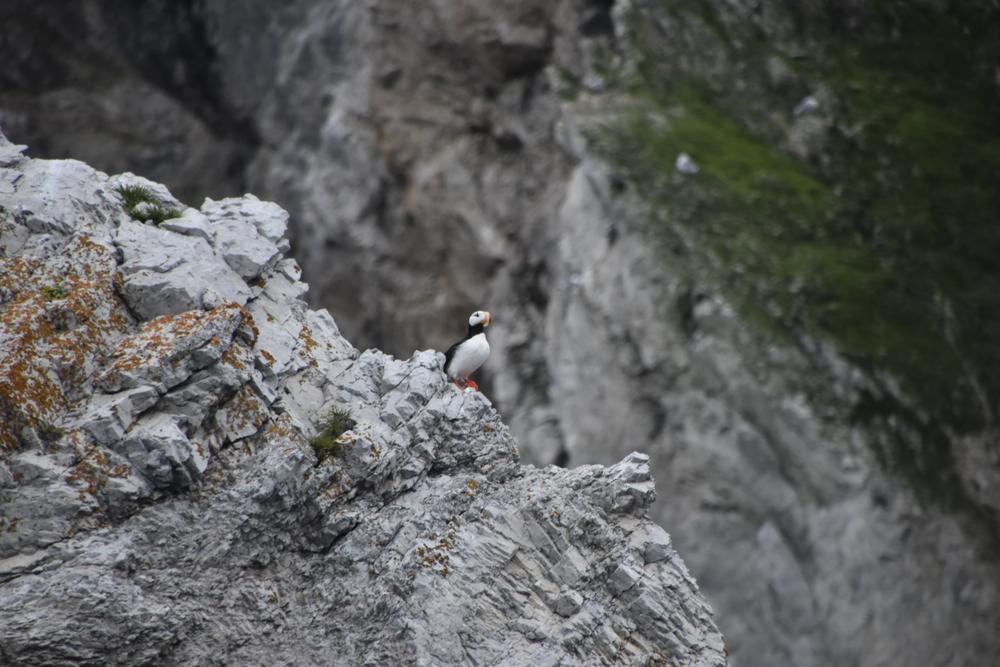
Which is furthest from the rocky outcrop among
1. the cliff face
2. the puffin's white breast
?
the cliff face

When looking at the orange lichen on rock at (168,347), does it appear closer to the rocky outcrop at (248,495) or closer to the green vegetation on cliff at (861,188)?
the rocky outcrop at (248,495)

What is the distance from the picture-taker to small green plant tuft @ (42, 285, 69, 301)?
17.6 m

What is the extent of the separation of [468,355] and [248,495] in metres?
6.77

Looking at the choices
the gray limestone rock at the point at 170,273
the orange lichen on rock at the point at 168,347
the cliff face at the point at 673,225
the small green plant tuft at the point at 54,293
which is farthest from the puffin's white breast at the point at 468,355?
the cliff face at the point at 673,225

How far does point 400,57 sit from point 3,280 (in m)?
46.7

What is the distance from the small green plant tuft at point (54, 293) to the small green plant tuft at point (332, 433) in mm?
4320

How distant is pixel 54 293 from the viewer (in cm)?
1770

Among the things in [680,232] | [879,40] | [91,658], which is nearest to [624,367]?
[680,232]

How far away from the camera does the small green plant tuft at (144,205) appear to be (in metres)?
20.0

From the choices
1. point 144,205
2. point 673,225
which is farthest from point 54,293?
point 673,225

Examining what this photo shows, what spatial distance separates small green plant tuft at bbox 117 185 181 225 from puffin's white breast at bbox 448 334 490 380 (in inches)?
233

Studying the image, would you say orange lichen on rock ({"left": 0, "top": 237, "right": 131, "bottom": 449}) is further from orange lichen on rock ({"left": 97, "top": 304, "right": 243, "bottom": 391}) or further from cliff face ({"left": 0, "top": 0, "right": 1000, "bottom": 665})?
cliff face ({"left": 0, "top": 0, "right": 1000, "bottom": 665})

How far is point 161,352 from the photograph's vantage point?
17391mm

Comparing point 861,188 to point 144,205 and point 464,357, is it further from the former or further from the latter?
point 144,205
